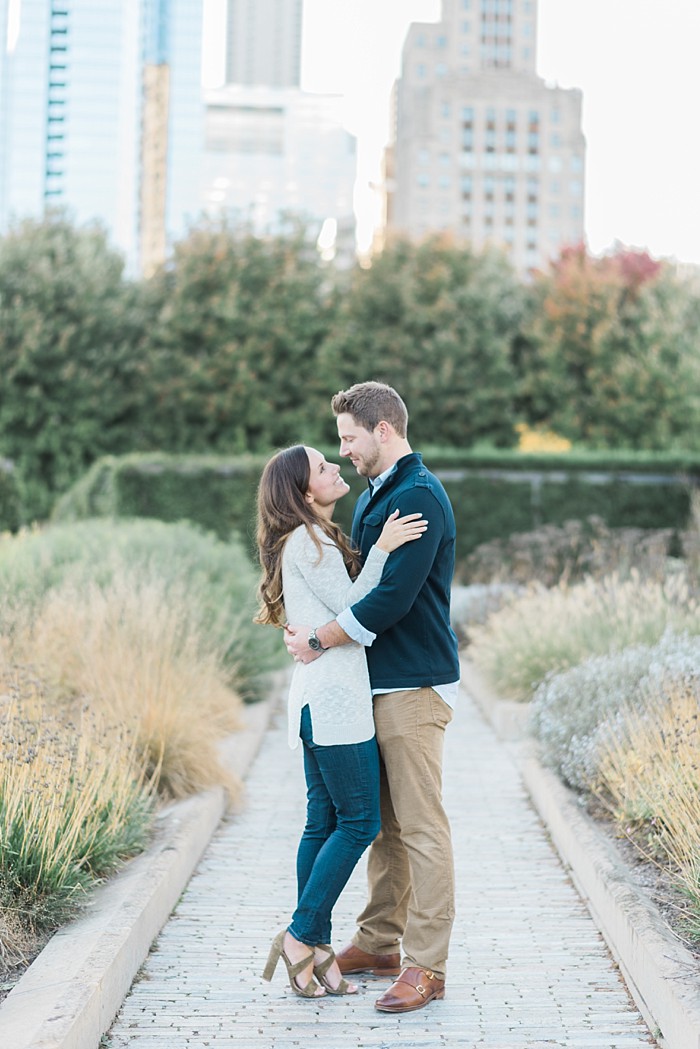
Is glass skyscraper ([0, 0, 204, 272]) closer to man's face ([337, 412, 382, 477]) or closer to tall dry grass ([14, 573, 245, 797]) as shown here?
tall dry grass ([14, 573, 245, 797])

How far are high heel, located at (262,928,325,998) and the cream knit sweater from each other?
2.20 feet

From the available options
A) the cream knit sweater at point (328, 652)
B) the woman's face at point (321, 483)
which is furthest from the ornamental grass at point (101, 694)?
the woman's face at point (321, 483)

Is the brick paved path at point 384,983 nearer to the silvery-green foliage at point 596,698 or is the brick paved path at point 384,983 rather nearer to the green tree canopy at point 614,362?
the silvery-green foliage at point 596,698

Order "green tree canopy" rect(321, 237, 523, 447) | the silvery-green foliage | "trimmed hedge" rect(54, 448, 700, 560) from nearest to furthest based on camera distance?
1. the silvery-green foliage
2. "trimmed hedge" rect(54, 448, 700, 560)
3. "green tree canopy" rect(321, 237, 523, 447)

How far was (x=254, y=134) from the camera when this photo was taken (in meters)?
171

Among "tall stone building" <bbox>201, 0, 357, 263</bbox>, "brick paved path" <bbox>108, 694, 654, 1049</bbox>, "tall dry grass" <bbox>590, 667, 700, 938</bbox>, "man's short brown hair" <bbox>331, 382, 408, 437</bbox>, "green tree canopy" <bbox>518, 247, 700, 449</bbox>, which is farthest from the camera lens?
"tall stone building" <bbox>201, 0, 357, 263</bbox>

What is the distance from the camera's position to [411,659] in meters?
4.05

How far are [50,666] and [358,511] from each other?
3495mm

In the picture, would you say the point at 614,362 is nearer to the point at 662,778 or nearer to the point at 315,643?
the point at 662,778

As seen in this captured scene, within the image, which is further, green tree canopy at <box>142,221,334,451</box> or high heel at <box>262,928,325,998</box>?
green tree canopy at <box>142,221,334,451</box>

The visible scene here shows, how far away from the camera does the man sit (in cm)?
397

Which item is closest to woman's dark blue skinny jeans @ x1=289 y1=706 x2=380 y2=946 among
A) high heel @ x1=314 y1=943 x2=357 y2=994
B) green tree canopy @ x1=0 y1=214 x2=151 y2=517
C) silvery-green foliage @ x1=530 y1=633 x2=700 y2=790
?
high heel @ x1=314 y1=943 x2=357 y2=994

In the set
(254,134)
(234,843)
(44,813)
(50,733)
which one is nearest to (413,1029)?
(44,813)

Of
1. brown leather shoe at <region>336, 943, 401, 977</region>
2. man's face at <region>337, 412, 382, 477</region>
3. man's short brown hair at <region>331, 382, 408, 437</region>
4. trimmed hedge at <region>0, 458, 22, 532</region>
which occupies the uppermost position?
man's short brown hair at <region>331, 382, 408, 437</region>
